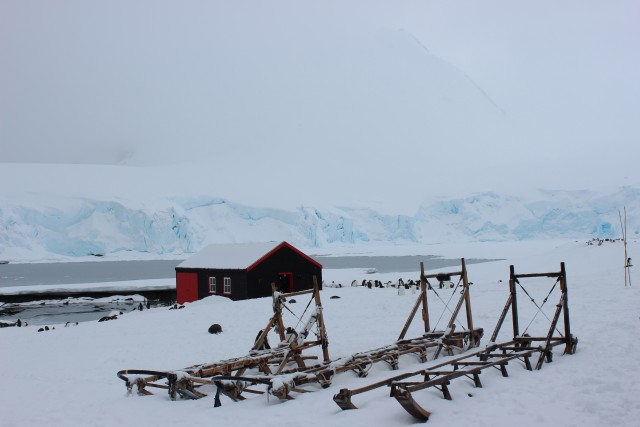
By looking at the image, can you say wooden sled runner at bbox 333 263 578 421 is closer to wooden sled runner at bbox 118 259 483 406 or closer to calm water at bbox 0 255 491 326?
wooden sled runner at bbox 118 259 483 406

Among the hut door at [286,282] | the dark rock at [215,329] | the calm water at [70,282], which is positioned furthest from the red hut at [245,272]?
the dark rock at [215,329]

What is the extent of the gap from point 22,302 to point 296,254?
2057 centimetres

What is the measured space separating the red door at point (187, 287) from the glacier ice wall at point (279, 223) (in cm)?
4710

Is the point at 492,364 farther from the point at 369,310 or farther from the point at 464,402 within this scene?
the point at 369,310

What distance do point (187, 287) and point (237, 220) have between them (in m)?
63.9

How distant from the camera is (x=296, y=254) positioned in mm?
32688

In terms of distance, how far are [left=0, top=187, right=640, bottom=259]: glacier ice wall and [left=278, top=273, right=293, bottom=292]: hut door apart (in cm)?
5248

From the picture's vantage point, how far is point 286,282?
32188mm

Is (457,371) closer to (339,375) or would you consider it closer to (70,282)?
(339,375)

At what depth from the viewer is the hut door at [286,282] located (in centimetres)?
3192

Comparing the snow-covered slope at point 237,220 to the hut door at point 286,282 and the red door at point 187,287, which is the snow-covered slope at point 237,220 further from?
the hut door at point 286,282

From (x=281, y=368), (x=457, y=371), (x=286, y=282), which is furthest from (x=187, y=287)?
(x=457, y=371)

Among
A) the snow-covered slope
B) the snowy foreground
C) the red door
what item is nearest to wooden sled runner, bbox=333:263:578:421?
the snowy foreground

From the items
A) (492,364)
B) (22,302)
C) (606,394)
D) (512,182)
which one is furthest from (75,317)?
(512,182)
